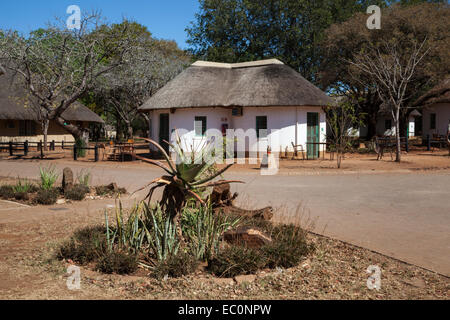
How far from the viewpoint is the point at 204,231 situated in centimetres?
603

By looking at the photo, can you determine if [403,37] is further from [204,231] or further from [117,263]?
[117,263]

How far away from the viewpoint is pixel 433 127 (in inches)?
1452

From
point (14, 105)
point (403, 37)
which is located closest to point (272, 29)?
point (403, 37)

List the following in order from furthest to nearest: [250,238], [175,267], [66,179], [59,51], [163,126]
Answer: [163,126]
[59,51]
[66,179]
[250,238]
[175,267]

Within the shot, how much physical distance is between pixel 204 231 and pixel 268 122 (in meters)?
18.5

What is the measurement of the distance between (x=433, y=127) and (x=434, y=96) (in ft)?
17.8

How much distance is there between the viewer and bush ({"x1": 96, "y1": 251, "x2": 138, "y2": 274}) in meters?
5.33

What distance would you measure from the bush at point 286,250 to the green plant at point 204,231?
0.68 metres

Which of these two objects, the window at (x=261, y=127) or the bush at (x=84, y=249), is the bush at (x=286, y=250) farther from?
the window at (x=261, y=127)

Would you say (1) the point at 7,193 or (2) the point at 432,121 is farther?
(2) the point at 432,121

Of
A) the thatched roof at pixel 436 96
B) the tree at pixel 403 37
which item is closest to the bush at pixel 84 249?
the tree at pixel 403 37

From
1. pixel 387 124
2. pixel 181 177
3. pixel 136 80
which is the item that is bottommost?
pixel 181 177

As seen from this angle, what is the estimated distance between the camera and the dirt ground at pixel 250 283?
4.67 metres
